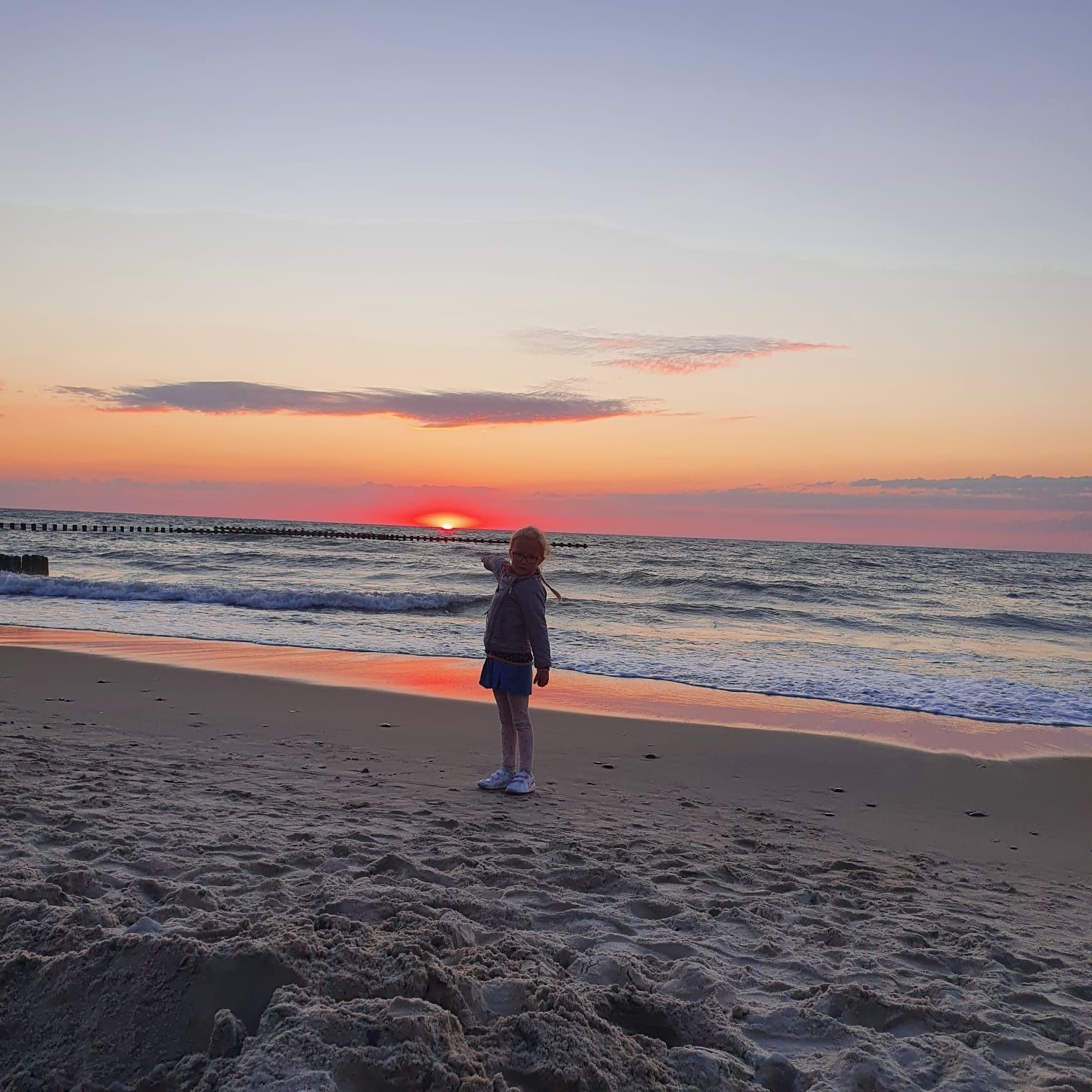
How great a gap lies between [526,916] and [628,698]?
6715mm

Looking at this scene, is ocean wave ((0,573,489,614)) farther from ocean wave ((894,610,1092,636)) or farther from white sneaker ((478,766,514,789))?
white sneaker ((478,766,514,789))

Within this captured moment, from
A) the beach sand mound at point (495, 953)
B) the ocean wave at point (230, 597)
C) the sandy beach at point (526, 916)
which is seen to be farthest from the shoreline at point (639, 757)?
the ocean wave at point (230, 597)

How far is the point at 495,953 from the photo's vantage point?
3.18 meters

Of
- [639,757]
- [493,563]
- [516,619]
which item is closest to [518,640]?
[516,619]

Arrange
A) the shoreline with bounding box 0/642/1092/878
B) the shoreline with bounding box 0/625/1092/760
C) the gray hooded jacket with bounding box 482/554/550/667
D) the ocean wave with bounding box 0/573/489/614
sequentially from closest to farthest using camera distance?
the shoreline with bounding box 0/642/1092/878, the gray hooded jacket with bounding box 482/554/550/667, the shoreline with bounding box 0/625/1092/760, the ocean wave with bounding box 0/573/489/614

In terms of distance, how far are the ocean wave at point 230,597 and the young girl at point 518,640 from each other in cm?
1499

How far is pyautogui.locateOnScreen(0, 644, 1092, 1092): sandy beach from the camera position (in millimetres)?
2484

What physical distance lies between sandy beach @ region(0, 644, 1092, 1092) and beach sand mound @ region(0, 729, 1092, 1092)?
1cm

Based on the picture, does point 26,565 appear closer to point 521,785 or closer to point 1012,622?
point 521,785

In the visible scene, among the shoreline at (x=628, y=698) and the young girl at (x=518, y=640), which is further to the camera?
the shoreline at (x=628, y=698)

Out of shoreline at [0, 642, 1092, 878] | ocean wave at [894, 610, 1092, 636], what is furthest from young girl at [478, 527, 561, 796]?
ocean wave at [894, 610, 1092, 636]

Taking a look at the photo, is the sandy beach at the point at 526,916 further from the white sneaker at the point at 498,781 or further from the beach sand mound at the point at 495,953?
the white sneaker at the point at 498,781

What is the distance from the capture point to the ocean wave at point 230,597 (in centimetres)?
2131

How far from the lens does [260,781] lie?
596 cm
